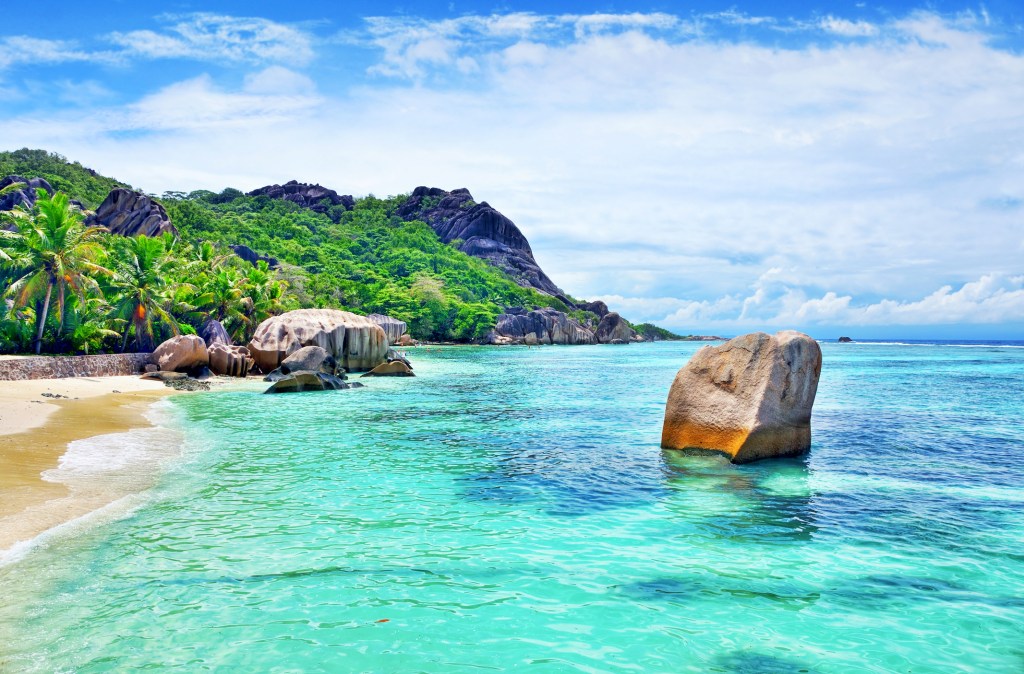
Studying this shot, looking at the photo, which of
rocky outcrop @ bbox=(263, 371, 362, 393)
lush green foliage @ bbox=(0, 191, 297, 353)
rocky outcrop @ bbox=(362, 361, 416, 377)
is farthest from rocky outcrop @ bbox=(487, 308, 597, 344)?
rocky outcrop @ bbox=(263, 371, 362, 393)

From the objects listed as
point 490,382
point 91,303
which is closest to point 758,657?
point 490,382

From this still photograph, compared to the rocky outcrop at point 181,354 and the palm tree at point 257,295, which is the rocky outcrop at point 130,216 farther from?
the rocky outcrop at point 181,354

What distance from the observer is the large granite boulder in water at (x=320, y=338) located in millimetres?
34406

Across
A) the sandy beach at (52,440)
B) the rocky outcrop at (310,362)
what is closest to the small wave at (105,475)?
the sandy beach at (52,440)

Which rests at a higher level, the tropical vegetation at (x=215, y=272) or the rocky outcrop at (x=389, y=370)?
the tropical vegetation at (x=215, y=272)

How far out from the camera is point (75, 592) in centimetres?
659

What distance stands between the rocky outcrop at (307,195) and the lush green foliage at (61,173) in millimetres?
57340

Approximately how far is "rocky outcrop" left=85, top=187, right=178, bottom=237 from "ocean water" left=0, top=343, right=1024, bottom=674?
70.7m

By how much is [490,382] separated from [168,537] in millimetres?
27375

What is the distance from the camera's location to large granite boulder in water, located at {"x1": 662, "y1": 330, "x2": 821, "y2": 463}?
1330 cm

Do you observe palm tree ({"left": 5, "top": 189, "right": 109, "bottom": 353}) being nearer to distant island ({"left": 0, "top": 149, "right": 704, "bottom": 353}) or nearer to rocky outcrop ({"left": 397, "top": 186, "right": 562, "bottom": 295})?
distant island ({"left": 0, "top": 149, "right": 704, "bottom": 353})

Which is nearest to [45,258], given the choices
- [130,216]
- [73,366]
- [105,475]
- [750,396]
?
[73,366]

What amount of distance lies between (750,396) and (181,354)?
28.5m

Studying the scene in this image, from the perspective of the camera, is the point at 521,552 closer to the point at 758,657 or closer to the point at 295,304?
the point at 758,657
